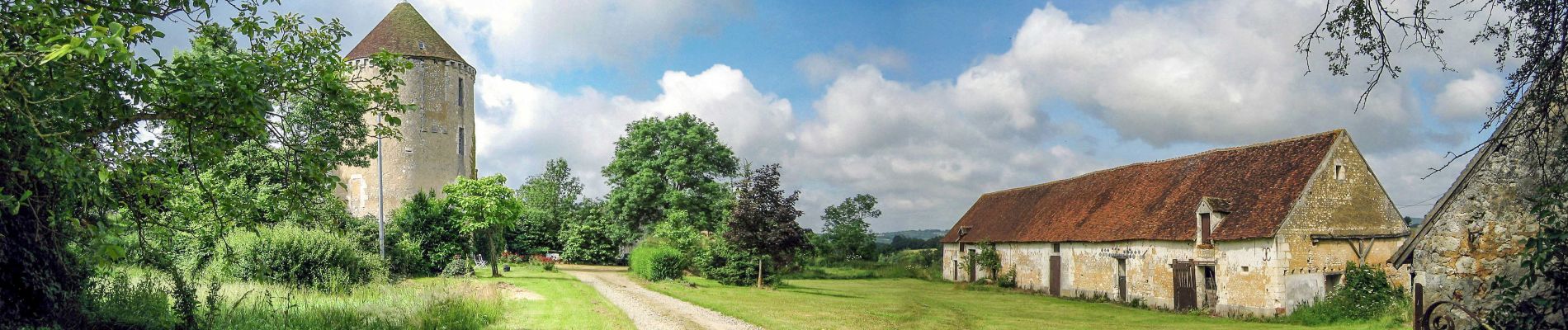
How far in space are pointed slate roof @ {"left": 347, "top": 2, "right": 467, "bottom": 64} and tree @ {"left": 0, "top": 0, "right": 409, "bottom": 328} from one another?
31.4 m

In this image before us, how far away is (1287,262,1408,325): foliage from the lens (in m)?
19.7

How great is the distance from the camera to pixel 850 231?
51688 millimetres

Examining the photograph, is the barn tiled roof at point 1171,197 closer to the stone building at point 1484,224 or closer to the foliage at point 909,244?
the stone building at point 1484,224

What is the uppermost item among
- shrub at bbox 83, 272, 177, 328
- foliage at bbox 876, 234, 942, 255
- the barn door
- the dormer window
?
the dormer window

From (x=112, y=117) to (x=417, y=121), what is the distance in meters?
34.8

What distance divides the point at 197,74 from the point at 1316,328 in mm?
21351

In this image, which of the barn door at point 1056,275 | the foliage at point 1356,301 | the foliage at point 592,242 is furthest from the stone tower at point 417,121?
the foliage at point 1356,301

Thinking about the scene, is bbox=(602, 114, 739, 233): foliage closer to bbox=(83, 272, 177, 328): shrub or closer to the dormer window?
the dormer window

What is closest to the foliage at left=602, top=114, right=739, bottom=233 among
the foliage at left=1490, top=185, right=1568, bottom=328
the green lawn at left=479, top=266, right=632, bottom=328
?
the green lawn at left=479, top=266, right=632, bottom=328

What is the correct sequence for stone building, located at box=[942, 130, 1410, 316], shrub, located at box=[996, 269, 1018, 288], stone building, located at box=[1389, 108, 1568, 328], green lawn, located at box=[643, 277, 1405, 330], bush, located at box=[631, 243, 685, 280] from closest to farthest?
stone building, located at box=[1389, 108, 1568, 328] < green lawn, located at box=[643, 277, 1405, 330] < stone building, located at box=[942, 130, 1410, 316] < bush, located at box=[631, 243, 685, 280] < shrub, located at box=[996, 269, 1018, 288]

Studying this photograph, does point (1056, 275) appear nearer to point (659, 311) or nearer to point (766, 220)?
point (766, 220)

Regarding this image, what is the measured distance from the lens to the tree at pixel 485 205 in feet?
99.9

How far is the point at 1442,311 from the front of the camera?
10.3 m

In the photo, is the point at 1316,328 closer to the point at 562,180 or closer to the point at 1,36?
the point at 1,36
